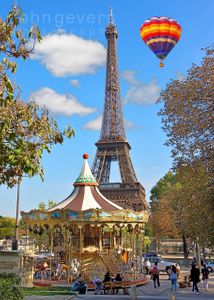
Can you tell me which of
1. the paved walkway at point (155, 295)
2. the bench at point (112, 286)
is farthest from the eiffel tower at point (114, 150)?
the bench at point (112, 286)

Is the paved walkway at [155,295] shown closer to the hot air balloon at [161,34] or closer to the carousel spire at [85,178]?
the carousel spire at [85,178]

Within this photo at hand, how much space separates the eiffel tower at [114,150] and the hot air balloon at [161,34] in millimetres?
45037

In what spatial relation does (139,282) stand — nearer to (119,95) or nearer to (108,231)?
(108,231)

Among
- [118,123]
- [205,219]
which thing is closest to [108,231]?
[205,219]

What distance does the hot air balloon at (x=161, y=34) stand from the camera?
71.1ft

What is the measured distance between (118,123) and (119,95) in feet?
18.9

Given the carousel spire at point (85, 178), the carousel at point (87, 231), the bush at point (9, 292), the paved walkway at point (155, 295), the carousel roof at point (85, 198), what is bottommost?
the paved walkway at point (155, 295)

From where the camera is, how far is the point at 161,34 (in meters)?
21.7

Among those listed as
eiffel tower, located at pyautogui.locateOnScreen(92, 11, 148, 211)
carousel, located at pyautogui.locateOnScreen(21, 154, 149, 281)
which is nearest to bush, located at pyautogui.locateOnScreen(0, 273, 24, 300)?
carousel, located at pyautogui.locateOnScreen(21, 154, 149, 281)

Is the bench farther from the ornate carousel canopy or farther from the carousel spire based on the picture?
the carousel spire

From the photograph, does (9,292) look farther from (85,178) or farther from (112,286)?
(85,178)

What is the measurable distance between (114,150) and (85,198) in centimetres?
4857

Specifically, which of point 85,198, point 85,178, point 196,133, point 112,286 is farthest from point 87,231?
point 196,133

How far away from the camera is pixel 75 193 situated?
26656 mm
